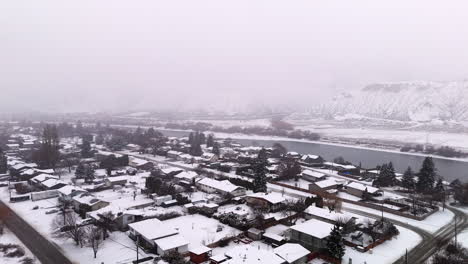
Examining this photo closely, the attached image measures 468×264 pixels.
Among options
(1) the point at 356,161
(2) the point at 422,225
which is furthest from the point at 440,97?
(2) the point at 422,225

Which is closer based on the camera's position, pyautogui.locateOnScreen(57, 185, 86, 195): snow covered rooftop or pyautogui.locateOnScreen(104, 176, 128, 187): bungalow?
pyautogui.locateOnScreen(57, 185, 86, 195): snow covered rooftop

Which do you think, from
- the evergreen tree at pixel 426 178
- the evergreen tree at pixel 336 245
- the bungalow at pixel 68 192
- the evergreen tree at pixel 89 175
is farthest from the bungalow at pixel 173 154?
the evergreen tree at pixel 336 245

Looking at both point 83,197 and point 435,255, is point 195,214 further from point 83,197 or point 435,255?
point 435,255

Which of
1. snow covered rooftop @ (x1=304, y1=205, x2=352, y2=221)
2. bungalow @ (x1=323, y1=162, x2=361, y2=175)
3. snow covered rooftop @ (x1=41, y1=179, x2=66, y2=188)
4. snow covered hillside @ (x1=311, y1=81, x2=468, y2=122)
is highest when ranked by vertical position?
snow covered hillside @ (x1=311, y1=81, x2=468, y2=122)

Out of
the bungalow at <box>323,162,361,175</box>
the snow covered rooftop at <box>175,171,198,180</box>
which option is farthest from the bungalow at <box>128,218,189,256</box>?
the bungalow at <box>323,162,361,175</box>

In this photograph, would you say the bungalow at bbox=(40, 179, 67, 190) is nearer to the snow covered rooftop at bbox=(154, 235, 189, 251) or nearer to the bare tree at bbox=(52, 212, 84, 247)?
the bare tree at bbox=(52, 212, 84, 247)

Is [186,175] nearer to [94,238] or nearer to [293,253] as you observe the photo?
[94,238]
